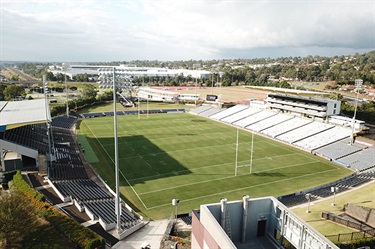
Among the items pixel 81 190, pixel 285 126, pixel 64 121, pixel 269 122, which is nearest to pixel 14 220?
pixel 81 190

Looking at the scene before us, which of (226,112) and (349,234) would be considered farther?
(226,112)

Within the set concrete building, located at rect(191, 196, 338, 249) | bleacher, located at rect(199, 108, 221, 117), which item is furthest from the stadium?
bleacher, located at rect(199, 108, 221, 117)

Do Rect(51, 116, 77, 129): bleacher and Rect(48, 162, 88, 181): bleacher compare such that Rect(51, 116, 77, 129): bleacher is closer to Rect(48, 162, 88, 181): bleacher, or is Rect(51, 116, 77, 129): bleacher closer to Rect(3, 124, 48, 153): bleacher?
Rect(3, 124, 48, 153): bleacher

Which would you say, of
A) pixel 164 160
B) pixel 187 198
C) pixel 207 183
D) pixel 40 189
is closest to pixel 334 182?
pixel 207 183

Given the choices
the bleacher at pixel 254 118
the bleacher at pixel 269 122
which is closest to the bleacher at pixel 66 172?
the bleacher at pixel 269 122

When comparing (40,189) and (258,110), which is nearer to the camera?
(40,189)

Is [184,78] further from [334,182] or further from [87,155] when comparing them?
[334,182]

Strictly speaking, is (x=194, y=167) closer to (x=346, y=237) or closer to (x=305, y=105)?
(x=346, y=237)
